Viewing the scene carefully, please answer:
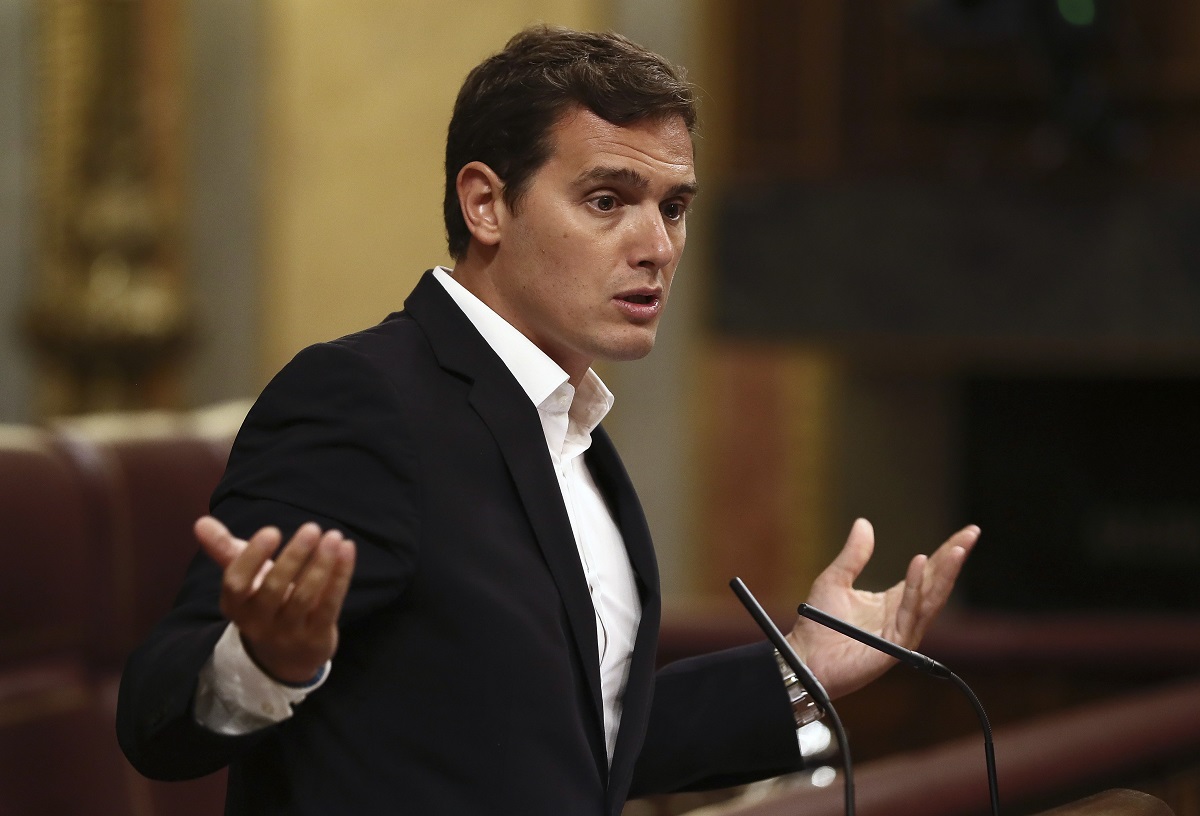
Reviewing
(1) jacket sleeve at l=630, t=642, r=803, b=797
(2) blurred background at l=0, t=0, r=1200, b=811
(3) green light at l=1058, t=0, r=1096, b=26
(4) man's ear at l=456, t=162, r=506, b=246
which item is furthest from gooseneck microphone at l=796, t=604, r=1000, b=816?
(3) green light at l=1058, t=0, r=1096, b=26

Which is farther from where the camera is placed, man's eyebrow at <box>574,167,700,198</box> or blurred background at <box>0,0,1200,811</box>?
blurred background at <box>0,0,1200,811</box>

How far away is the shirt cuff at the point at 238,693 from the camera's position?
0.98 m

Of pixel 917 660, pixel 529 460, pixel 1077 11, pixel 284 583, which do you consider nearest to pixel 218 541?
pixel 284 583

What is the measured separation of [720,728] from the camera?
4.64 feet

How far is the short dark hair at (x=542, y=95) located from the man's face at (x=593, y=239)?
0.04ft

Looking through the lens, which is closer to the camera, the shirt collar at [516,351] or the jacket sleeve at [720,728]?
the shirt collar at [516,351]

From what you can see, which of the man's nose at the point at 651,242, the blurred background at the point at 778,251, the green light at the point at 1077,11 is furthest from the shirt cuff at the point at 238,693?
the green light at the point at 1077,11

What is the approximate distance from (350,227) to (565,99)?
3.77m

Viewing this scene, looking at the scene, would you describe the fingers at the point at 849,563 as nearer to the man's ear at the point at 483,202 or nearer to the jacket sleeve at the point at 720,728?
the jacket sleeve at the point at 720,728

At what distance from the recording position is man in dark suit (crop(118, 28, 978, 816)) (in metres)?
1.00

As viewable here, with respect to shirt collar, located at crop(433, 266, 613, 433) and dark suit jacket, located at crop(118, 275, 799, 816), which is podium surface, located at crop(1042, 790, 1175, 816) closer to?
dark suit jacket, located at crop(118, 275, 799, 816)

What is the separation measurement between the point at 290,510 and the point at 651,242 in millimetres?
361

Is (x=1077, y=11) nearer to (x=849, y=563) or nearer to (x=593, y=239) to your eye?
(x=849, y=563)

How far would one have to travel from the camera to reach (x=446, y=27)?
15.8 feet
